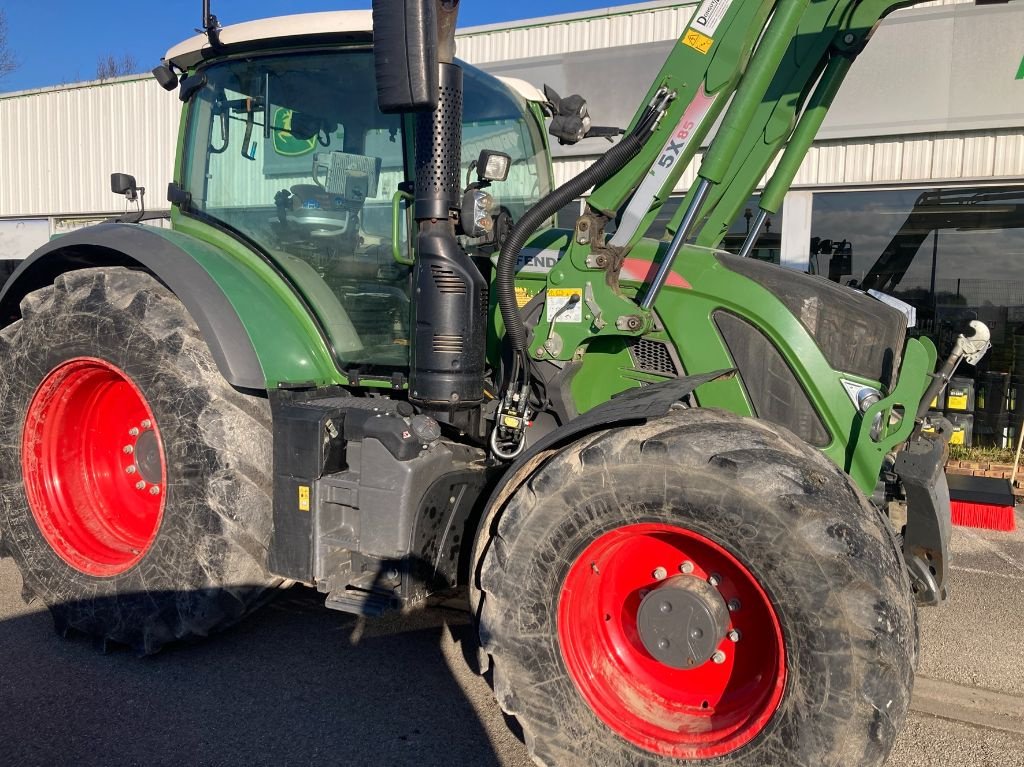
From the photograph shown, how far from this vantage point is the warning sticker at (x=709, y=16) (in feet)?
9.36

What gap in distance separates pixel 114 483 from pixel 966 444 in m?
6.73

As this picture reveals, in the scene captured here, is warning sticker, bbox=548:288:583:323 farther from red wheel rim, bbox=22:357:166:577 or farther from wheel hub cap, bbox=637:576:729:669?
red wheel rim, bbox=22:357:166:577

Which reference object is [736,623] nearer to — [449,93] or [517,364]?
[517,364]

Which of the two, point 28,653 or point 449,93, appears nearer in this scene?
point 449,93

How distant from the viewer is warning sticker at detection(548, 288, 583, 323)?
2.95m

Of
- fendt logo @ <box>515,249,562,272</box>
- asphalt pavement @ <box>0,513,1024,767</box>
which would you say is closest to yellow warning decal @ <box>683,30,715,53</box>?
fendt logo @ <box>515,249,562,272</box>

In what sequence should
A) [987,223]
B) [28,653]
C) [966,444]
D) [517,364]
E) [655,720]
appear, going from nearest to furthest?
1. [655,720]
2. [517,364]
3. [28,653]
4. [966,444]
5. [987,223]

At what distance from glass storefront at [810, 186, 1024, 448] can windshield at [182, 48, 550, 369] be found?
5676 millimetres

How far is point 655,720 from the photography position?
246 centimetres

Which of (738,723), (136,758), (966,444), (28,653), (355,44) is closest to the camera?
(738,723)

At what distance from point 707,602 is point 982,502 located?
3.66 m

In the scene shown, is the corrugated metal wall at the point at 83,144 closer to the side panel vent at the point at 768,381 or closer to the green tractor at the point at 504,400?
the green tractor at the point at 504,400

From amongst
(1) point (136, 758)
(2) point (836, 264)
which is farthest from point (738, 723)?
(2) point (836, 264)

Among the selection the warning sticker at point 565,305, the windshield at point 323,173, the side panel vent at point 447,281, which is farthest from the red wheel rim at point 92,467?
the warning sticker at point 565,305
